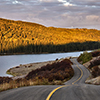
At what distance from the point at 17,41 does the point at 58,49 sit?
52883 millimetres

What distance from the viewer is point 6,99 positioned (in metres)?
6.88

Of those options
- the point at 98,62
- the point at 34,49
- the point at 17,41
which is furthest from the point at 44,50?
the point at 98,62

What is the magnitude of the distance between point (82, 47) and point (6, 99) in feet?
637

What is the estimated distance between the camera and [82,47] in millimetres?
196250

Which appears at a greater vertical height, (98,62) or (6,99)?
(6,99)

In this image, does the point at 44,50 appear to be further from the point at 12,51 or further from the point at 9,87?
the point at 9,87

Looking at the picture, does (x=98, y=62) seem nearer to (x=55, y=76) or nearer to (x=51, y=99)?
(x=55, y=76)

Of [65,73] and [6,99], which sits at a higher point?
[6,99]

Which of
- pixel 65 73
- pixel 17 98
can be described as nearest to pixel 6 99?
pixel 17 98

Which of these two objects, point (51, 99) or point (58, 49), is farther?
point (58, 49)

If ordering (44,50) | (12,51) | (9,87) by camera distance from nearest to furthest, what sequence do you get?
(9,87), (12,51), (44,50)

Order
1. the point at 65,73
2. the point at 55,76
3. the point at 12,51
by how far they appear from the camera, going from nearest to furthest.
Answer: the point at 55,76 < the point at 65,73 < the point at 12,51

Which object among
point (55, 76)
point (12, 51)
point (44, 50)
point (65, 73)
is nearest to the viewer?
point (55, 76)

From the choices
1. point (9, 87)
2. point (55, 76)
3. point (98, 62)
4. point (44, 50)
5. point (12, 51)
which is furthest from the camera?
point (44, 50)
